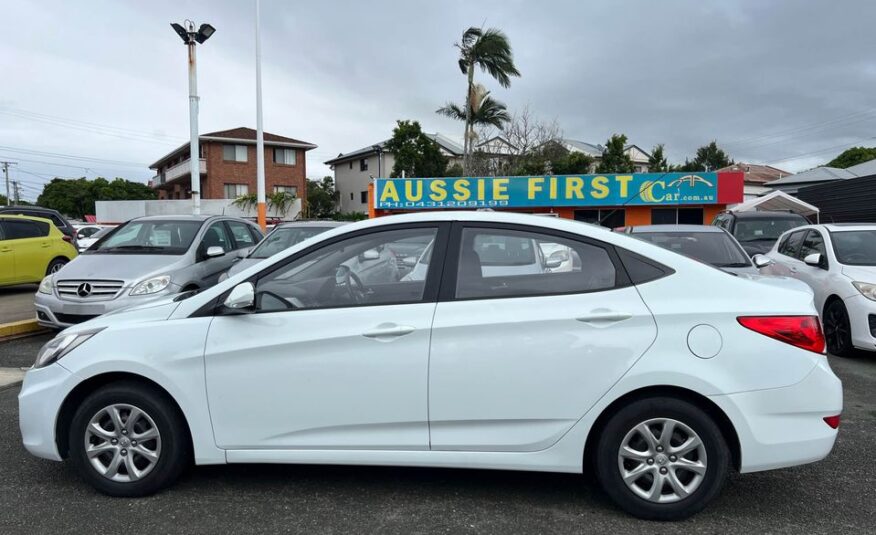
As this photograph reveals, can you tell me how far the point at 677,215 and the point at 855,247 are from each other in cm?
1694

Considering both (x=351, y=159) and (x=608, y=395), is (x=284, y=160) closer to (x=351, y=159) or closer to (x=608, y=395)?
(x=351, y=159)

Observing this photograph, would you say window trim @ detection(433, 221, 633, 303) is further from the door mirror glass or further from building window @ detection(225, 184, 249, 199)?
building window @ detection(225, 184, 249, 199)

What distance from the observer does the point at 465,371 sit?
9.90ft

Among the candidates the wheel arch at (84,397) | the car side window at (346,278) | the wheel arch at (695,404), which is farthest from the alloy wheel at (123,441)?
the wheel arch at (695,404)

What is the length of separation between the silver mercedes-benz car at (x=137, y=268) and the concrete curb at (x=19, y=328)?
94cm

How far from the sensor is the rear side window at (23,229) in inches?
433

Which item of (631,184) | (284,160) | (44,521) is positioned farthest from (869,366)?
(284,160)

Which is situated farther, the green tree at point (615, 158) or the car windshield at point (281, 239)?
the green tree at point (615, 158)

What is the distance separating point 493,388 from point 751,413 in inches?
50.2

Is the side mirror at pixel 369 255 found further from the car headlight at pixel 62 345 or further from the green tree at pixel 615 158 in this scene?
the green tree at pixel 615 158

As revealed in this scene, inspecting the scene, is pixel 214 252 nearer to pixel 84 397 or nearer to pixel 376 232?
pixel 84 397

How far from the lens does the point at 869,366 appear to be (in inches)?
247

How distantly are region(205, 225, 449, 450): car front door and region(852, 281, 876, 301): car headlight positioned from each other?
5.41 metres

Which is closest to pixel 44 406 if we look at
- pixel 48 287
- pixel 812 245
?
pixel 48 287
